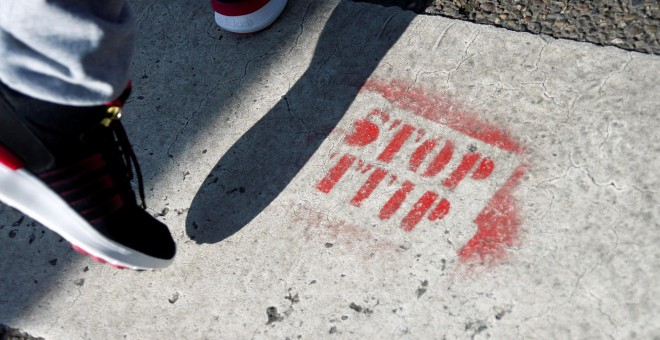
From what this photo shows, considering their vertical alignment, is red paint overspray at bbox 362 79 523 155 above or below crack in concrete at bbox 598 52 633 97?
below

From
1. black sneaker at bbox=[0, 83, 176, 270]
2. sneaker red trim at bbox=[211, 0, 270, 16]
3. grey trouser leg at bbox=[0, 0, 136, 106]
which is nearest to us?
grey trouser leg at bbox=[0, 0, 136, 106]

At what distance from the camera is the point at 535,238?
1681mm

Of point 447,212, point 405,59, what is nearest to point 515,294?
point 447,212

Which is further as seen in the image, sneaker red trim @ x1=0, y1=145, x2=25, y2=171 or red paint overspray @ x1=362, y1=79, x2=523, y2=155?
red paint overspray @ x1=362, y1=79, x2=523, y2=155

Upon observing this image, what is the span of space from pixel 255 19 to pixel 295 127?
44cm

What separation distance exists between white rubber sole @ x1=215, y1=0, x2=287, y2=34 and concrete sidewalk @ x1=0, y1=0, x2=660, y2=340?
0.04 metres

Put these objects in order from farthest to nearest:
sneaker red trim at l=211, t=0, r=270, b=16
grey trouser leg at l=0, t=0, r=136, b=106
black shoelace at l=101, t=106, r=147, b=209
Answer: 1. sneaker red trim at l=211, t=0, r=270, b=16
2. black shoelace at l=101, t=106, r=147, b=209
3. grey trouser leg at l=0, t=0, r=136, b=106

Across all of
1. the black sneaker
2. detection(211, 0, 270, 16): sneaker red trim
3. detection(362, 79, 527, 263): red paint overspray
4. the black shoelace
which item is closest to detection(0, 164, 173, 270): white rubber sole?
the black sneaker

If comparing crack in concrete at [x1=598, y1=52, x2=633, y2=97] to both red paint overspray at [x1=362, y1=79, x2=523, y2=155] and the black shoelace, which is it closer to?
red paint overspray at [x1=362, y1=79, x2=523, y2=155]

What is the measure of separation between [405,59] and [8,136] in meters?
1.08

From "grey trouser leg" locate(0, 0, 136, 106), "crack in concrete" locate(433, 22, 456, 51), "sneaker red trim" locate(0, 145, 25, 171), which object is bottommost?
"crack in concrete" locate(433, 22, 456, 51)

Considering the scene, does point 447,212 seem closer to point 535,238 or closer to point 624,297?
point 535,238

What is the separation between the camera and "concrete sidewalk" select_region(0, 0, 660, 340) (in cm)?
164

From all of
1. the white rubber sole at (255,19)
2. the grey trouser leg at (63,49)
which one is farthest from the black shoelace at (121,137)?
the white rubber sole at (255,19)
